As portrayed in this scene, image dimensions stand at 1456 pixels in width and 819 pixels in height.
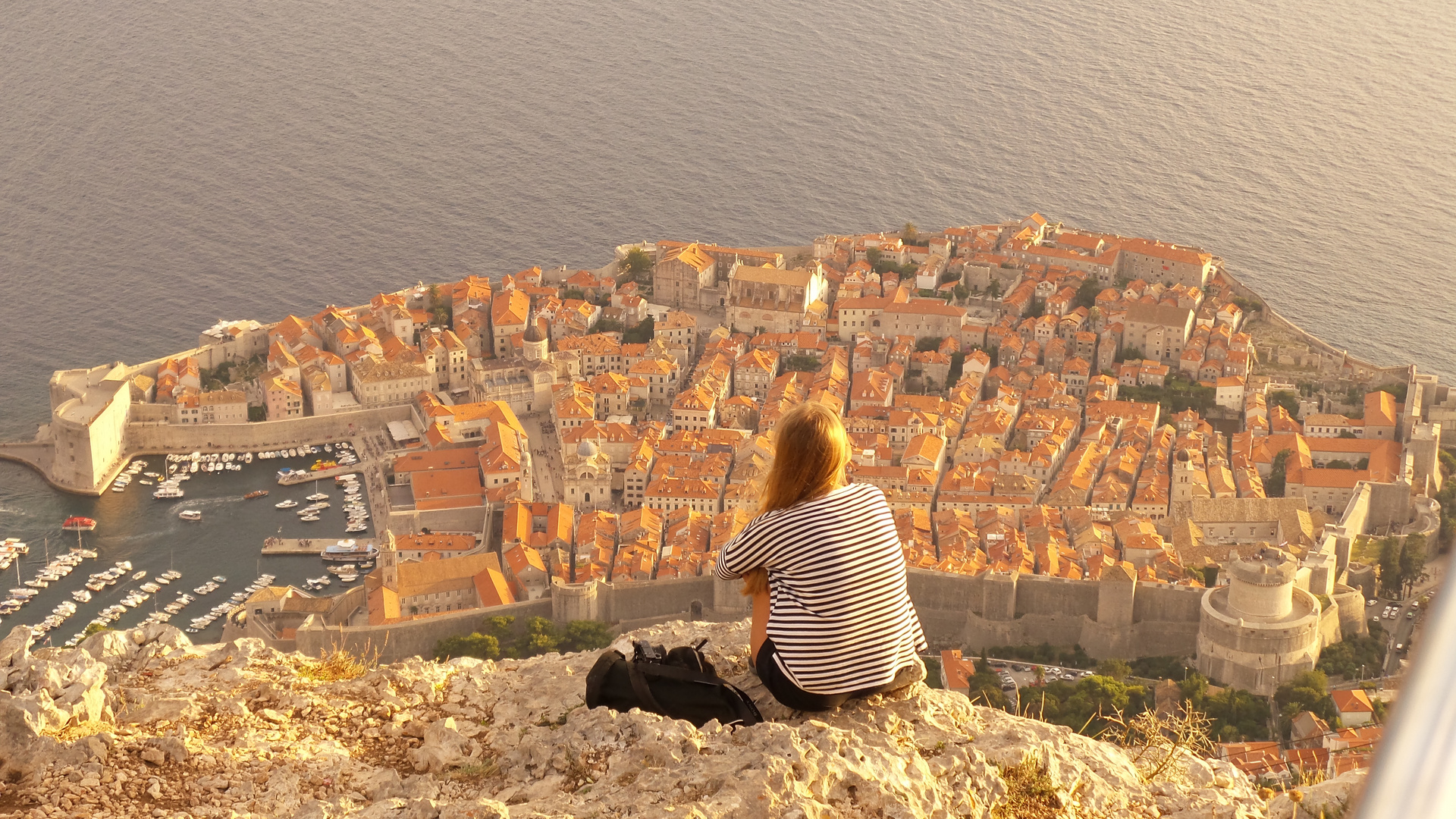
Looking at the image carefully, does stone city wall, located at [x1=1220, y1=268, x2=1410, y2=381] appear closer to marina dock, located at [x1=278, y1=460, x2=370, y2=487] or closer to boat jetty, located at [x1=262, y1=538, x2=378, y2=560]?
marina dock, located at [x1=278, y1=460, x2=370, y2=487]

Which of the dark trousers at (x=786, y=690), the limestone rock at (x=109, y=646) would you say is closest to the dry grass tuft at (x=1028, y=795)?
the dark trousers at (x=786, y=690)

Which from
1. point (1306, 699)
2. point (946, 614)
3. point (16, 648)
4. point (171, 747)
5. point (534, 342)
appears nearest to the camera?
point (171, 747)

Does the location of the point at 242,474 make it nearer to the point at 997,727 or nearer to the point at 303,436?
the point at 303,436

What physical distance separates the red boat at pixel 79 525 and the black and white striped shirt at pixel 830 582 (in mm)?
17035

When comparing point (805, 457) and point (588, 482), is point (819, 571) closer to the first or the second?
point (805, 457)

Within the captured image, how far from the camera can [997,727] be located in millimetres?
4105

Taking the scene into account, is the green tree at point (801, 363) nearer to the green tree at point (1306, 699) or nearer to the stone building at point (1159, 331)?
the stone building at point (1159, 331)

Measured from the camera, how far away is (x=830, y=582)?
3701mm

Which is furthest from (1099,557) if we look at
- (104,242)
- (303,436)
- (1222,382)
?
(104,242)

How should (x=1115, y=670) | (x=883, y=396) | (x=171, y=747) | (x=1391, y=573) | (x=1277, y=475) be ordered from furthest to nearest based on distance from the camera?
(x=883, y=396), (x=1277, y=475), (x=1391, y=573), (x=1115, y=670), (x=171, y=747)

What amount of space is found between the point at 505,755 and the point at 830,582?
3.11 ft

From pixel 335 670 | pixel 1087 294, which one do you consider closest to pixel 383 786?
pixel 335 670

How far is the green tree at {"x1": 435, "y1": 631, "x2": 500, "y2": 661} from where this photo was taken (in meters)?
15.0

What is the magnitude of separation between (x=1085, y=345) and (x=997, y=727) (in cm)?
1924
